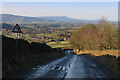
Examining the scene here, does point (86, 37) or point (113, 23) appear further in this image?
point (86, 37)

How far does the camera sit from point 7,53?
1747cm

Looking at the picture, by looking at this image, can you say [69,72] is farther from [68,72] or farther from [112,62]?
[112,62]

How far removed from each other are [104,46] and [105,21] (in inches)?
252

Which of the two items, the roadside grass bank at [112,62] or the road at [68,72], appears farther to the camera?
the roadside grass bank at [112,62]

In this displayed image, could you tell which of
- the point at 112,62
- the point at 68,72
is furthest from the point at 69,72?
the point at 112,62

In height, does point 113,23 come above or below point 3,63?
above

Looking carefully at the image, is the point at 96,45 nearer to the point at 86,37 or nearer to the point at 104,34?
the point at 104,34

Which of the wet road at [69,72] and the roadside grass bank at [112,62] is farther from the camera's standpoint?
the roadside grass bank at [112,62]

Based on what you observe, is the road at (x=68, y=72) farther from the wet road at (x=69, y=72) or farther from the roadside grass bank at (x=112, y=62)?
the roadside grass bank at (x=112, y=62)

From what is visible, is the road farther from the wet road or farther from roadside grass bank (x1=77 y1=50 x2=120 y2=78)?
roadside grass bank (x1=77 y1=50 x2=120 y2=78)

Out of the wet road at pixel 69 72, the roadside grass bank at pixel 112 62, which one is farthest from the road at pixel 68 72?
the roadside grass bank at pixel 112 62

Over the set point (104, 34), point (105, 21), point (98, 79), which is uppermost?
point (105, 21)

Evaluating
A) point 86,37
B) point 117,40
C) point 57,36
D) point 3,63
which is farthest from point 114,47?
point 57,36

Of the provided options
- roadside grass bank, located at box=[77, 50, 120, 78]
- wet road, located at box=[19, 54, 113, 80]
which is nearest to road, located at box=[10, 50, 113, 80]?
wet road, located at box=[19, 54, 113, 80]
